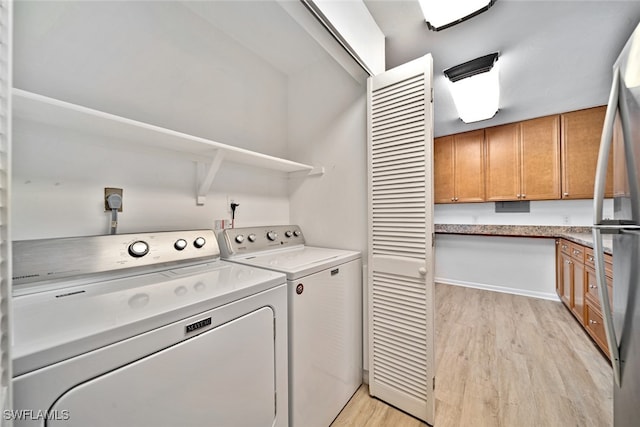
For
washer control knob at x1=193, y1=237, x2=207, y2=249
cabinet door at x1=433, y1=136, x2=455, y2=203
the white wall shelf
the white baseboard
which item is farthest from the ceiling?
the white baseboard

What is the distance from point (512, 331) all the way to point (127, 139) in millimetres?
3696

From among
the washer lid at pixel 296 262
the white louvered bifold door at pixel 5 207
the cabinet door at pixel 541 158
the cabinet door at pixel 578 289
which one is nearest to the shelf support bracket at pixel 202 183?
the washer lid at pixel 296 262

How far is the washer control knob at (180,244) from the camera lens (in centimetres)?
128

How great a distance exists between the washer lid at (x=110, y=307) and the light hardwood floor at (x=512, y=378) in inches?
46.1

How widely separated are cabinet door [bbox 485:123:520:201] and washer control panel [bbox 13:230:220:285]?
162 inches

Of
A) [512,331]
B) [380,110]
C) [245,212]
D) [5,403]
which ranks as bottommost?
[512,331]

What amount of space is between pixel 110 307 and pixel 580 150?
4.81 metres

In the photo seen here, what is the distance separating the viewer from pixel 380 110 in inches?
63.4

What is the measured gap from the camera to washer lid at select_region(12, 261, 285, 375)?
1.86 ft

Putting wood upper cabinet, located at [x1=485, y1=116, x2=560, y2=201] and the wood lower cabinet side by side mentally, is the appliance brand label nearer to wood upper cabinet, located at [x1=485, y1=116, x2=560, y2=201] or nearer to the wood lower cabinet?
the wood lower cabinet

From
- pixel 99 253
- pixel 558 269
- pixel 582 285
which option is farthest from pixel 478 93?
pixel 99 253

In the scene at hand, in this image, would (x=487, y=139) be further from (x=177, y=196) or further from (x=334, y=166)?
(x=177, y=196)

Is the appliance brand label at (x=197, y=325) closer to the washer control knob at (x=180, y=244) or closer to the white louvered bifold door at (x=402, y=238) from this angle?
the washer control knob at (x=180, y=244)

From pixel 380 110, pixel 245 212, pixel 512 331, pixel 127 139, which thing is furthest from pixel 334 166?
pixel 512 331
